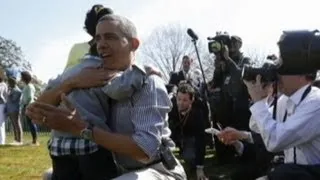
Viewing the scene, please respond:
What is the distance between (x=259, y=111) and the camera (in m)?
3.49

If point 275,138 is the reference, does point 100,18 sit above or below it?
above

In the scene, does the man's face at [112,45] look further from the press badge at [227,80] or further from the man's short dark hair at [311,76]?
the press badge at [227,80]

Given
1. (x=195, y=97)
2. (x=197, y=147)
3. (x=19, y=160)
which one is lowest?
(x=19, y=160)

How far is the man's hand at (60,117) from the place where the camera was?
9.73 feet

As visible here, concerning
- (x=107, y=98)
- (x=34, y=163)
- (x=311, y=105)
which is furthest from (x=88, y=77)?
(x=34, y=163)

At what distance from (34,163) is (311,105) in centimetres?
670

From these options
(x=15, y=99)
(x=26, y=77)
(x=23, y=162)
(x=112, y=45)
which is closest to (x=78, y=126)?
(x=112, y=45)

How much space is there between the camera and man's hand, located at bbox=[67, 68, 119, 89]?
3.15 meters

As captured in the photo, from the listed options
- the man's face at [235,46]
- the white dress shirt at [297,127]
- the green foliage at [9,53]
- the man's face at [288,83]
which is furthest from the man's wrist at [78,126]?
the green foliage at [9,53]

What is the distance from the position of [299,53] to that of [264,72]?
25 cm

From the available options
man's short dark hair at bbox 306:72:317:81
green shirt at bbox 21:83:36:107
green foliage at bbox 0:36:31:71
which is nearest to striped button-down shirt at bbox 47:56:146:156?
man's short dark hair at bbox 306:72:317:81

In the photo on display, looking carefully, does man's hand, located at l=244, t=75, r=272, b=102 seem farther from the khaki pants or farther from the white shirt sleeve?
the khaki pants

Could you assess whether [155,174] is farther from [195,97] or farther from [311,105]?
[195,97]

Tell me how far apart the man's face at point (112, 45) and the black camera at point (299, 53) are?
3.28 ft
